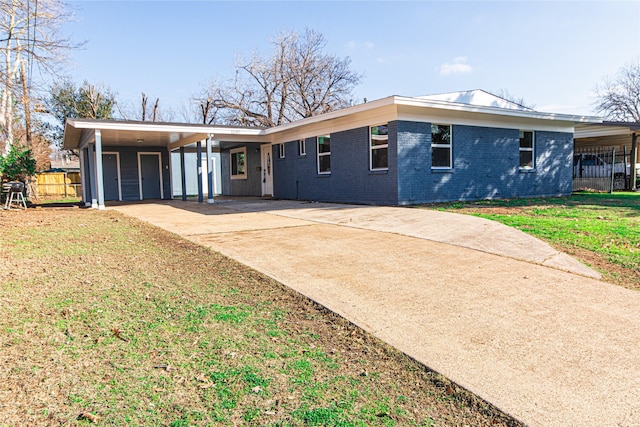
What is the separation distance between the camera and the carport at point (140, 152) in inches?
622

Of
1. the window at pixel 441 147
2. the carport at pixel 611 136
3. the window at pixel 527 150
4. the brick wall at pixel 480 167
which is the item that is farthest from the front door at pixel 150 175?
Result: the carport at pixel 611 136

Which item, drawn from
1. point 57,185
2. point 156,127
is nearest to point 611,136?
point 156,127

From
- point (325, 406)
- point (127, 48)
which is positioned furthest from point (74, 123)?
point (325, 406)

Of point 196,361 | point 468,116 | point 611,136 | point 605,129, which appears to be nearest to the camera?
point 196,361

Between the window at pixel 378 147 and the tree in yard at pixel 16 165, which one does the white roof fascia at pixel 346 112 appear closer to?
the window at pixel 378 147

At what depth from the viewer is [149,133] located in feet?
54.7

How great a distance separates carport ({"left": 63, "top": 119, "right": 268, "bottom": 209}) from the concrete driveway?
9036mm

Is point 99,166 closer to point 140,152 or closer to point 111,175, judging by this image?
point 111,175

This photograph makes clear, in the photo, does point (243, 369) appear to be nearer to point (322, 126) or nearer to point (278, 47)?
point (322, 126)

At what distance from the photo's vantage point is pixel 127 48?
22.0m

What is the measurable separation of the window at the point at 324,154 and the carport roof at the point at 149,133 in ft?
11.8

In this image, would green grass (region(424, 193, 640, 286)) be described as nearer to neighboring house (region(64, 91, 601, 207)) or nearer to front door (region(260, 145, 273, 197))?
neighboring house (region(64, 91, 601, 207))

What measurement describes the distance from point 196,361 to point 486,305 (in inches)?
107

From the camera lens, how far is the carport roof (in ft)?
48.2
